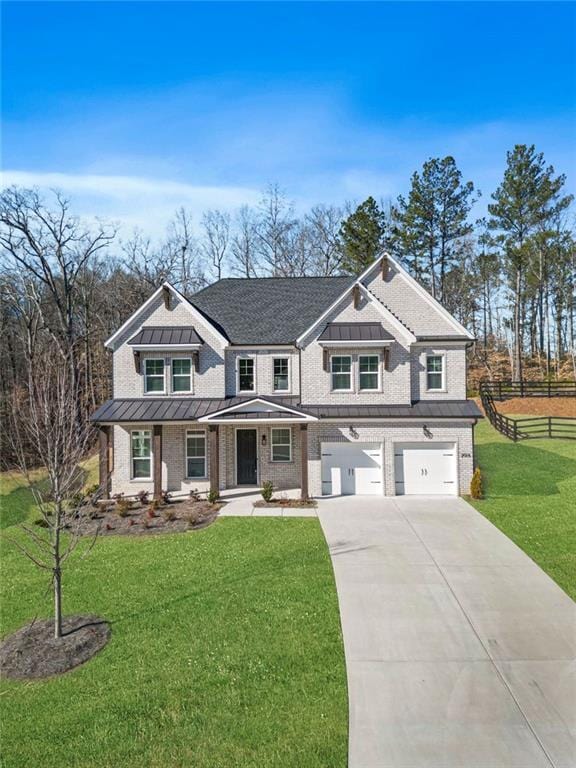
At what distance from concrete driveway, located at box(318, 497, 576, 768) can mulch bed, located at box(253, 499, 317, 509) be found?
132 inches

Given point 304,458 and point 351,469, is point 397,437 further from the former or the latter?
point 304,458

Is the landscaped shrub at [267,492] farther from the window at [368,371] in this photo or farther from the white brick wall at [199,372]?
the window at [368,371]

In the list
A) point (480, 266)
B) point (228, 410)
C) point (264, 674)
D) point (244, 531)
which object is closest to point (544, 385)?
point (480, 266)

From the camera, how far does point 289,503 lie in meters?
18.0

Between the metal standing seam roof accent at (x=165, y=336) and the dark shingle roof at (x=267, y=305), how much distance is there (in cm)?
149

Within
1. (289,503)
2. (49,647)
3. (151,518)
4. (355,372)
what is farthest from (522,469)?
(49,647)

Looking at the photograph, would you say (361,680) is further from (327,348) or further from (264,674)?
(327,348)

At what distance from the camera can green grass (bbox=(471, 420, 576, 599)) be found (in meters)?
12.9

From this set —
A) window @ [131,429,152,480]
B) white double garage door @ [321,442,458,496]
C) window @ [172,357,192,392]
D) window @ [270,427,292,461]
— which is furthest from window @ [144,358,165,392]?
white double garage door @ [321,442,458,496]

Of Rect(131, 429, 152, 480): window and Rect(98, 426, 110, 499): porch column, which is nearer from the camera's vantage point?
Rect(98, 426, 110, 499): porch column

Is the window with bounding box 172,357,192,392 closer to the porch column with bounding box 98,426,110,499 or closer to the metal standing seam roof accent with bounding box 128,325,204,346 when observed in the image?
the metal standing seam roof accent with bounding box 128,325,204,346

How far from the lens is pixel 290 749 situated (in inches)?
250

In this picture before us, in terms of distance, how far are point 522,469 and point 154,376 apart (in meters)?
17.0

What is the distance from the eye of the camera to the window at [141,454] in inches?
802
